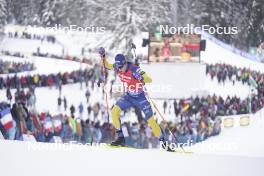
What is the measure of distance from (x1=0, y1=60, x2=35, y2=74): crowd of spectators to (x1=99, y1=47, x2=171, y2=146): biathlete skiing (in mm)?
1032

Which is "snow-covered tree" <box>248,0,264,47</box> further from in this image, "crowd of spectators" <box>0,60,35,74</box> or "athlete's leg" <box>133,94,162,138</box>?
"crowd of spectators" <box>0,60,35,74</box>

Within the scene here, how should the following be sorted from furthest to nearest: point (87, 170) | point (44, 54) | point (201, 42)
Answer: point (44, 54) → point (201, 42) → point (87, 170)

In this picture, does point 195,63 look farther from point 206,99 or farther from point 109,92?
point 109,92

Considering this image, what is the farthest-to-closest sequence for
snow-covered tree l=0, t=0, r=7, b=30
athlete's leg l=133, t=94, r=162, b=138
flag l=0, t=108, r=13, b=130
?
flag l=0, t=108, r=13, b=130, snow-covered tree l=0, t=0, r=7, b=30, athlete's leg l=133, t=94, r=162, b=138

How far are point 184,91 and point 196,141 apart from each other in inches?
23.8

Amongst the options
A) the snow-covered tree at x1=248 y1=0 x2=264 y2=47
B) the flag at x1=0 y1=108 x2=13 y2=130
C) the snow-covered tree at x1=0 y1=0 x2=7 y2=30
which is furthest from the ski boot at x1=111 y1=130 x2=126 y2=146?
the snow-covered tree at x1=0 y1=0 x2=7 y2=30

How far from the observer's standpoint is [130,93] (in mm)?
6199

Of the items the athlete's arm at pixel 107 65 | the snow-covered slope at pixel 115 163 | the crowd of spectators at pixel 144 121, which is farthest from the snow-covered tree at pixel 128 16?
the snow-covered slope at pixel 115 163

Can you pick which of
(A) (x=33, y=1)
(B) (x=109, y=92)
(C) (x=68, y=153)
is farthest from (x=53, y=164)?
(A) (x=33, y=1)

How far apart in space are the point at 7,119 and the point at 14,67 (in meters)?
0.67

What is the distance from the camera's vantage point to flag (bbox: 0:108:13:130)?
6.84 m

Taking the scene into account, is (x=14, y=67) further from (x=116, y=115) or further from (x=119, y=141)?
(x=119, y=141)

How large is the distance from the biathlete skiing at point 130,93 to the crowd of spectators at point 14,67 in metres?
1.03

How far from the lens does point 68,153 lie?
20.7ft
